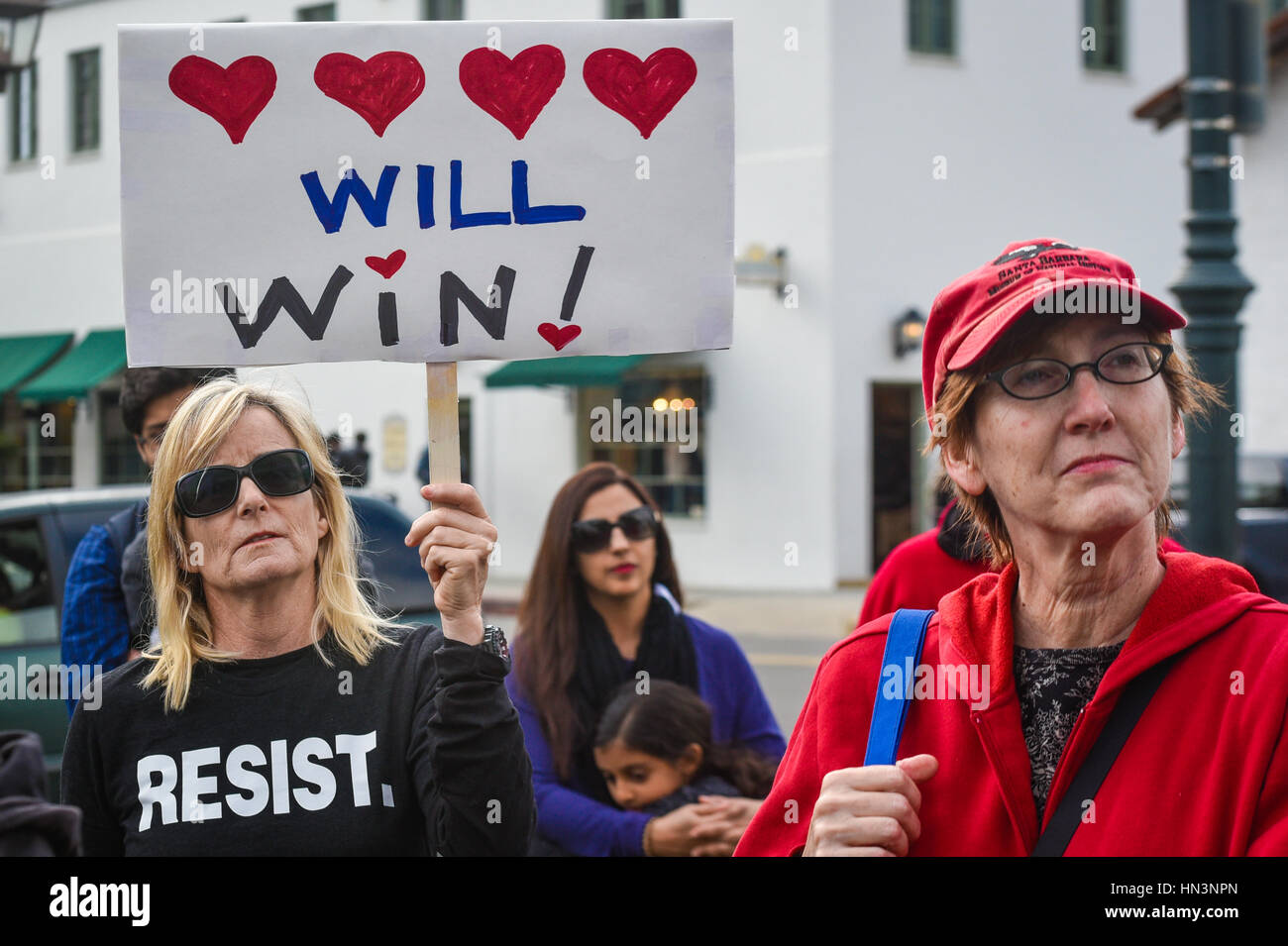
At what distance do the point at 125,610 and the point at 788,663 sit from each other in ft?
25.6

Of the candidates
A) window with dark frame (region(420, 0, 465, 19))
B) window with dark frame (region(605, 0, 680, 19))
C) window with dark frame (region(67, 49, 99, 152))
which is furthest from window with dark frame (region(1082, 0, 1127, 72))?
window with dark frame (region(67, 49, 99, 152))

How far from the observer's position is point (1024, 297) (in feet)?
5.74

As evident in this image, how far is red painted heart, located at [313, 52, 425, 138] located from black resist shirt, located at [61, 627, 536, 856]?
0.92 m

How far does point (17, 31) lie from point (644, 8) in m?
10.8

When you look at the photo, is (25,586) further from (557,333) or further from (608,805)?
(557,333)

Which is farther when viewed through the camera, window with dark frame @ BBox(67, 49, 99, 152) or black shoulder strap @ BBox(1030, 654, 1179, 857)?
window with dark frame @ BBox(67, 49, 99, 152)

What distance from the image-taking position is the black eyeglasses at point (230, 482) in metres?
2.26

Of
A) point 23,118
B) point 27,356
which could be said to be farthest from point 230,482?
point 23,118

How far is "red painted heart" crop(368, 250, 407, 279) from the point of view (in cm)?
216

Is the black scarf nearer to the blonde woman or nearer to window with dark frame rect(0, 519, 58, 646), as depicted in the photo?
the blonde woman

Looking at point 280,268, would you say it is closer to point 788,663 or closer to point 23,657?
point 23,657

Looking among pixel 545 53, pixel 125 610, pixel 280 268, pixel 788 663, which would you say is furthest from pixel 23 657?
pixel 788 663
